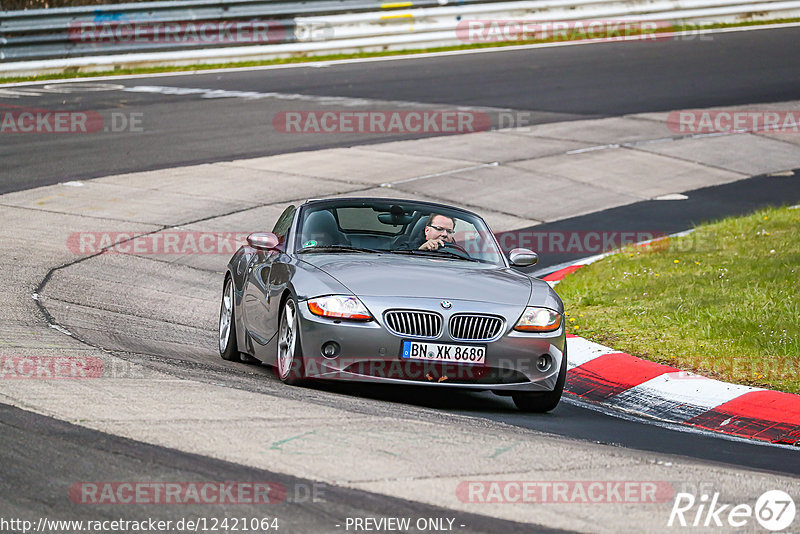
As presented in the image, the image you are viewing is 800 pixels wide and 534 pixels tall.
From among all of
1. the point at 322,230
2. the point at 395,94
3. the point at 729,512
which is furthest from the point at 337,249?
the point at 395,94

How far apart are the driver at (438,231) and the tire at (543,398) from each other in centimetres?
141

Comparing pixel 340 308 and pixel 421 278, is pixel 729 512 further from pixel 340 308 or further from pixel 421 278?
pixel 421 278

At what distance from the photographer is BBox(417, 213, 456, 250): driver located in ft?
29.8

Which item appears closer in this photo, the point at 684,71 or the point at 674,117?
the point at 674,117

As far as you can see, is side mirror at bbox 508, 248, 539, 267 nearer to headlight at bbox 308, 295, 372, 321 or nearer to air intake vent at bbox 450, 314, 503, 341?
air intake vent at bbox 450, 314, 503, 341

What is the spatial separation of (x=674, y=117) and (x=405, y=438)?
1790 centimetres

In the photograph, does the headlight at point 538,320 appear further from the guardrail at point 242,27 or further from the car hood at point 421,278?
the guardrail at point 242,27

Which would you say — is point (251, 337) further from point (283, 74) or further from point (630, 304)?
point (283, 74)

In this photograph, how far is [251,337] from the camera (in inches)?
360

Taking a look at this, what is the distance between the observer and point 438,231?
30.2 feet

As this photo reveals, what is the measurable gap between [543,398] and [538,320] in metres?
0.53

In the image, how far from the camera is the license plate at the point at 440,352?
766cm

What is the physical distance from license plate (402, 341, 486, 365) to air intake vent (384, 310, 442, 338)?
0.07 m

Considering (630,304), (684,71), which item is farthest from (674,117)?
(630,304)
